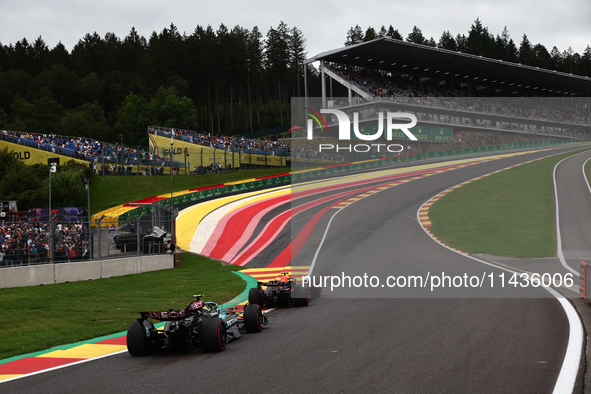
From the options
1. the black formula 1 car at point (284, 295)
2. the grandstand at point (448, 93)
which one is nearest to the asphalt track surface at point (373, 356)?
the black formula 1 car at point (284, 295)

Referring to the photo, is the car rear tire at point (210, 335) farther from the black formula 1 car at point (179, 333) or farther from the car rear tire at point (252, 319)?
the car rear tire at point (252, 319)

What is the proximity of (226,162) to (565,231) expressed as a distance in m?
37.1

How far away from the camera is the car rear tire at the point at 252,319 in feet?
32.7

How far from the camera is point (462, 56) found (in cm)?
7256

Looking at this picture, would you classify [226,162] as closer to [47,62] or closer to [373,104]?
[373,104]

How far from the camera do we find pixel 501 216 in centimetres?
3053

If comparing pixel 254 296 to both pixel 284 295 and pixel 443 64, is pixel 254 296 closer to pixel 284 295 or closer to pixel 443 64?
pixel 284 295

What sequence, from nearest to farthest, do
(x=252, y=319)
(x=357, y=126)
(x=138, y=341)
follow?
1. (x=138, y=341)
2. (x=252, y=319)
3. (x=357, y=126)

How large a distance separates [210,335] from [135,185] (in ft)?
136

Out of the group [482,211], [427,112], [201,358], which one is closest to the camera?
[201,358]

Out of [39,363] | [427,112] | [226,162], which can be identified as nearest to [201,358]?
[39,363]

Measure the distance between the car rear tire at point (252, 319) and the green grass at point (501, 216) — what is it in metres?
16.1

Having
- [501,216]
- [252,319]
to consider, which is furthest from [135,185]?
[252,319]

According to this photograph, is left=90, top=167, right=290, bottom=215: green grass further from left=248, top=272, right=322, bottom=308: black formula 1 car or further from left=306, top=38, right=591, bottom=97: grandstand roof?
left=248, top=272, right=322, bottom=308: black formula 1 car
